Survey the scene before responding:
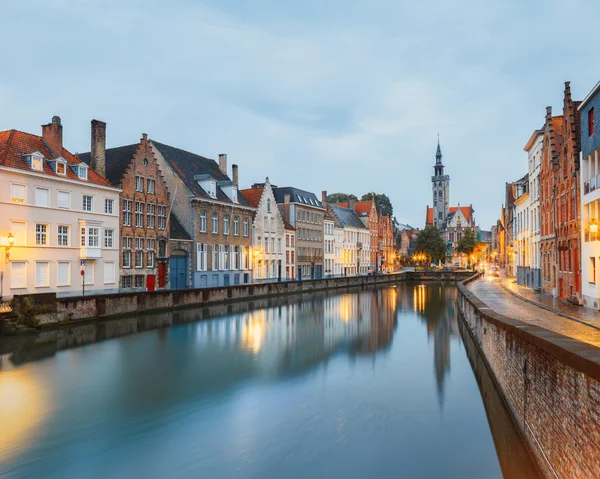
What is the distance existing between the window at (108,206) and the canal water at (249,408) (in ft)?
41.1

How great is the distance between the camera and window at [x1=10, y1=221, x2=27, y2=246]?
30516 millimetres

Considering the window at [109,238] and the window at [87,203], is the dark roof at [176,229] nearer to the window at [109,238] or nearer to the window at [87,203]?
the window at [109,238]

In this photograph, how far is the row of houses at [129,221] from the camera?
31.4m

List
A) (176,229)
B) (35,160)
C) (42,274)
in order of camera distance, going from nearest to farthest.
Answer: (35,160), (42,274), (176,229)

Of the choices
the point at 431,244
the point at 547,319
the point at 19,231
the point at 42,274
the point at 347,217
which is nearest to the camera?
the point at 547,319

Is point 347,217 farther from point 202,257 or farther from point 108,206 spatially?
point 108,206

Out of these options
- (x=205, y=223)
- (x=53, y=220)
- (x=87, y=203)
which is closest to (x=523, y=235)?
(x=205, y=223)

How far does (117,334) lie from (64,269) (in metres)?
9.59

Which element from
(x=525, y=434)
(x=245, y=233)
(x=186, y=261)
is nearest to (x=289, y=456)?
(x=525, y=434)

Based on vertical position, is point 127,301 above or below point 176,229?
below

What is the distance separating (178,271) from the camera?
4441cm

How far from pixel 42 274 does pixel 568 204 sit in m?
31.6

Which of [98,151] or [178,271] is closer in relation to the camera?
[98,151]

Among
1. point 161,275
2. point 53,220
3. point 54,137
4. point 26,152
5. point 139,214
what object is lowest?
point 161,275
